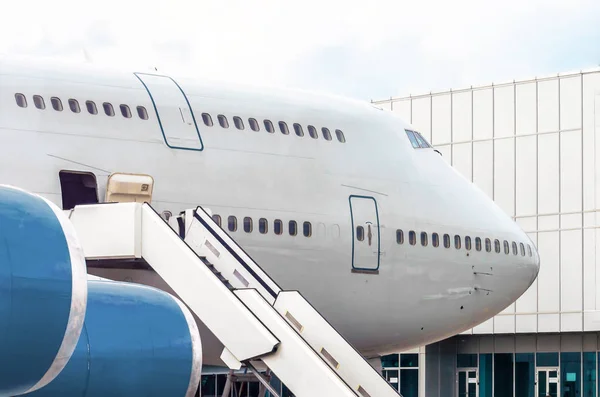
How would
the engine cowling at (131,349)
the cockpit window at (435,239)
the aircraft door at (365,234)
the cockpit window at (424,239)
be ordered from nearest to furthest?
the engine cowling at (131,349), the aircraft door at (365,234), the cockpit window at (424,239), the cockpit window at (435,239)

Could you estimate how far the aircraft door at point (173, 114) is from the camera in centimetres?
1524

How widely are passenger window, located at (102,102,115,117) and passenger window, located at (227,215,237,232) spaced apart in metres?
2.05

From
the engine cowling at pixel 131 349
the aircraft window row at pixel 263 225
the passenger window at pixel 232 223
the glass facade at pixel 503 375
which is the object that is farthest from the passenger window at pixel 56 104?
the glass facade at pixel 503 375

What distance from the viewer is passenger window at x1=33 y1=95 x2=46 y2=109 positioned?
14.2 m

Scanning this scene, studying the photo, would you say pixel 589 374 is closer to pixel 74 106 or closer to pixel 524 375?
pixel 524 375

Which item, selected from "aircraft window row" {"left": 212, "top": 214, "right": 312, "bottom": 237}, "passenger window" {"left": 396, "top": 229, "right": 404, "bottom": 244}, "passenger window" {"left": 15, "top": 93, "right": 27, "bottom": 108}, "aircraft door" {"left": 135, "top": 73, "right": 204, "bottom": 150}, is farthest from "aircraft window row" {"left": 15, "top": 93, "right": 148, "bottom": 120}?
"passenger window" {"left": 396, "top": 229, "right": 404, "bottom": 244}

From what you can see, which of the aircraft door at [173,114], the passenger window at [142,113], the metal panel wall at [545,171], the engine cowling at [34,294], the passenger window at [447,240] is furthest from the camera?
the metal panel wall at [545,171]

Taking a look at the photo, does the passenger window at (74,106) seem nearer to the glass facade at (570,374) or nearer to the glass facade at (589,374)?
the glass facade at (589,374)

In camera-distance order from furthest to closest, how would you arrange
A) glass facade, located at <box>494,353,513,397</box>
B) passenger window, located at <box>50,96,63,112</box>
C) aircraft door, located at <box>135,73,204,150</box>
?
glass facade, located at <box>494,353,513,397</box> → aircraft door, located at <box>135,73,204,150</box> → passenger window, located at <box>50,96,63,112</box>

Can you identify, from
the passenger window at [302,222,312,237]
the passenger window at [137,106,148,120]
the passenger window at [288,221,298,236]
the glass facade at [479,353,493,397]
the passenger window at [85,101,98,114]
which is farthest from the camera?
the glass facade at [479,353,493,397]

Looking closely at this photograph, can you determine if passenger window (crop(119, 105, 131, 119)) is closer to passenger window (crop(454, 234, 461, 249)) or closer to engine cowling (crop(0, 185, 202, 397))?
passenger window (crop(454, 234, 461, 249))

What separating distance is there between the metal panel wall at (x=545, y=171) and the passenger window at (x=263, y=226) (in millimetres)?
24645

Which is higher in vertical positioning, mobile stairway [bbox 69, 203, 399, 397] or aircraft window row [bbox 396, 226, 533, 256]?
aircraft window row [bbox 396, 226, 533, 256]

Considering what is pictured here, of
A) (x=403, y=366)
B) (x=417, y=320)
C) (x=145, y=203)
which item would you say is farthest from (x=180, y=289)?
(x=403, y=366)
